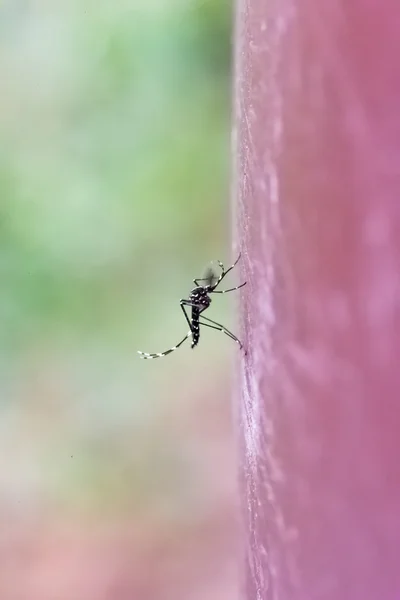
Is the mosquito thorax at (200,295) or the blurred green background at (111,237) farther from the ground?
the blurred green background at (111,237)

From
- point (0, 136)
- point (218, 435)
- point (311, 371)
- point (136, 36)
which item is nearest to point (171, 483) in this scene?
point (218, 435)

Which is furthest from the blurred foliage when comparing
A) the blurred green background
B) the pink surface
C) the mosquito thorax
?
the pink surface

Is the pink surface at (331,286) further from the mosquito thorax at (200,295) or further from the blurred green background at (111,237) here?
the blurred green background at (111,237)

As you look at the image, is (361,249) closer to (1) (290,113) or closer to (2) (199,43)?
(1) (290,113)

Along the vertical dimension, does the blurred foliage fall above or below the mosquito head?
above

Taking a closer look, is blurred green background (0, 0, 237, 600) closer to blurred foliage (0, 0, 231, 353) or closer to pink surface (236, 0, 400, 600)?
blurred foliage (0, 0, 231, 353)

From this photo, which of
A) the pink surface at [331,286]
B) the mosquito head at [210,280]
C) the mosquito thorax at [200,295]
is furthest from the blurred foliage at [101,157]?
the pink surface at [331,286]

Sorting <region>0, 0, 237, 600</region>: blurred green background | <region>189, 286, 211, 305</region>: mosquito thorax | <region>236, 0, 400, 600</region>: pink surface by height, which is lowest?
<region>236, 0, 400, 600</region>: pink surface

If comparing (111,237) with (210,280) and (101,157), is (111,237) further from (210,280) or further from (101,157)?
(210,280)
